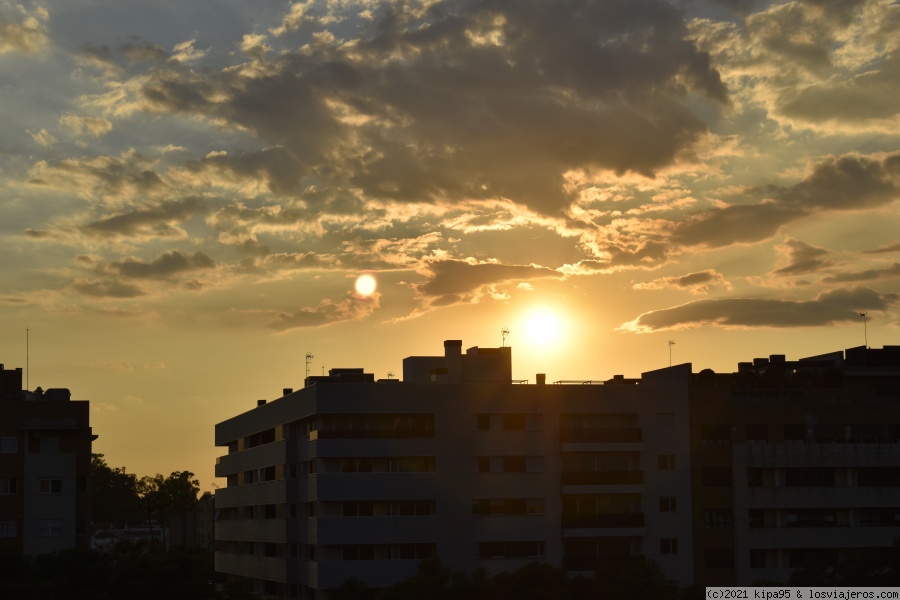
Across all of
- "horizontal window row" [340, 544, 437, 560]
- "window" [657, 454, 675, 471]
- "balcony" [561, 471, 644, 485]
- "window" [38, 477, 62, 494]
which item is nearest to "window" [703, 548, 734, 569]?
"window" [657, 454, 675, 471]

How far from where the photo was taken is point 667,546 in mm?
115625

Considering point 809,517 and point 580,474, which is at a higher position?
point 580,474

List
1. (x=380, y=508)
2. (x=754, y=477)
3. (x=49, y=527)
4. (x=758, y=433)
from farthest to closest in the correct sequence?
(x=49, y=527)
(x=758, y=433)
(x=754, y=477)
(x=380, y=508)

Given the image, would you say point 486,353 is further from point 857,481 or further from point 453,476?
point 857,481

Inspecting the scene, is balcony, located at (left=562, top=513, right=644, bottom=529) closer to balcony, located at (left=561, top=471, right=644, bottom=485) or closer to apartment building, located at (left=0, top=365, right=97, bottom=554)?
balcony, located at (left=561, top=471, right=644, bottom=485)

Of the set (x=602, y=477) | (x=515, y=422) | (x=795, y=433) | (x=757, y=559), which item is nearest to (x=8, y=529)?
(x=515, y=422)

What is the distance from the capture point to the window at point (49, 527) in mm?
126750

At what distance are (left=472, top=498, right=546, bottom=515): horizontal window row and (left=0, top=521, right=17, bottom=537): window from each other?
46419 millimetres

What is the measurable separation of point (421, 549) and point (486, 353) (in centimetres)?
2089

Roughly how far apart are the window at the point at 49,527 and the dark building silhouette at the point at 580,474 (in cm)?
2272

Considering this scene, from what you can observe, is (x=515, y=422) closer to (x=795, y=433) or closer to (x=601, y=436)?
(x=601, y=436)

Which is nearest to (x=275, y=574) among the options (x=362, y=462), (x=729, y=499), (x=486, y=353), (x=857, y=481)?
(x=362, y=462)

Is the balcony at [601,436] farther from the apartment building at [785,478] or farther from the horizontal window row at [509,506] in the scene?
the horizontal window row at [509,506]

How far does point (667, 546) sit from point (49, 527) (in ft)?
196
